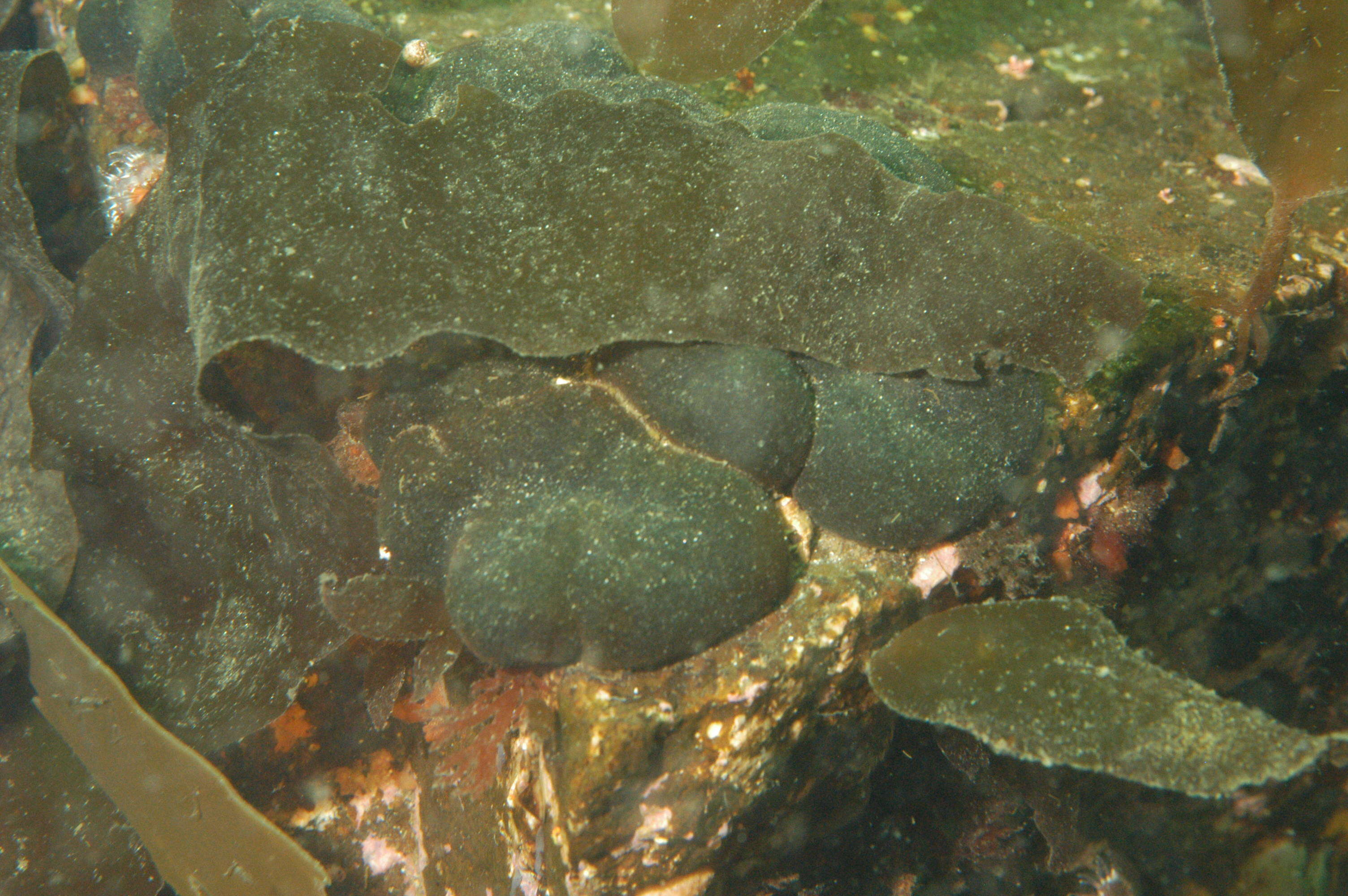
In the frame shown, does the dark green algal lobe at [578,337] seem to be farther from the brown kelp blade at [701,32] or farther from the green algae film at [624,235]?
the brown kelp blade at [701,32]

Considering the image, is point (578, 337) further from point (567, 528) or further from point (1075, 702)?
point (1075, 702)

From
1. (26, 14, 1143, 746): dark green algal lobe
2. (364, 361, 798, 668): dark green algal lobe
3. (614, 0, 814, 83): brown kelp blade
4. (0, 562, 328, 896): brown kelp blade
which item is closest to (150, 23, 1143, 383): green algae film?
(26, 14, 1143, 746): dark green algal lobe

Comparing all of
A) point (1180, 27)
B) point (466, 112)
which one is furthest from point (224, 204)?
point (1180, 27)

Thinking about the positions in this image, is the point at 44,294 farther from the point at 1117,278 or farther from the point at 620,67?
the point at 1117,278

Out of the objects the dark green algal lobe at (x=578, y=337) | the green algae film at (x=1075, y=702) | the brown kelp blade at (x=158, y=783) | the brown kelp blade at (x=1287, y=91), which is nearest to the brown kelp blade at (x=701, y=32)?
the dark green algal lobe at (x=578, y=337)

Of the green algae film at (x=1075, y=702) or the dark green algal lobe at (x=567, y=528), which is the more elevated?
the dark green algal lobe at (x=567, y=528)

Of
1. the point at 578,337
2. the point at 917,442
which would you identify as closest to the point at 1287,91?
the point at 917,442
